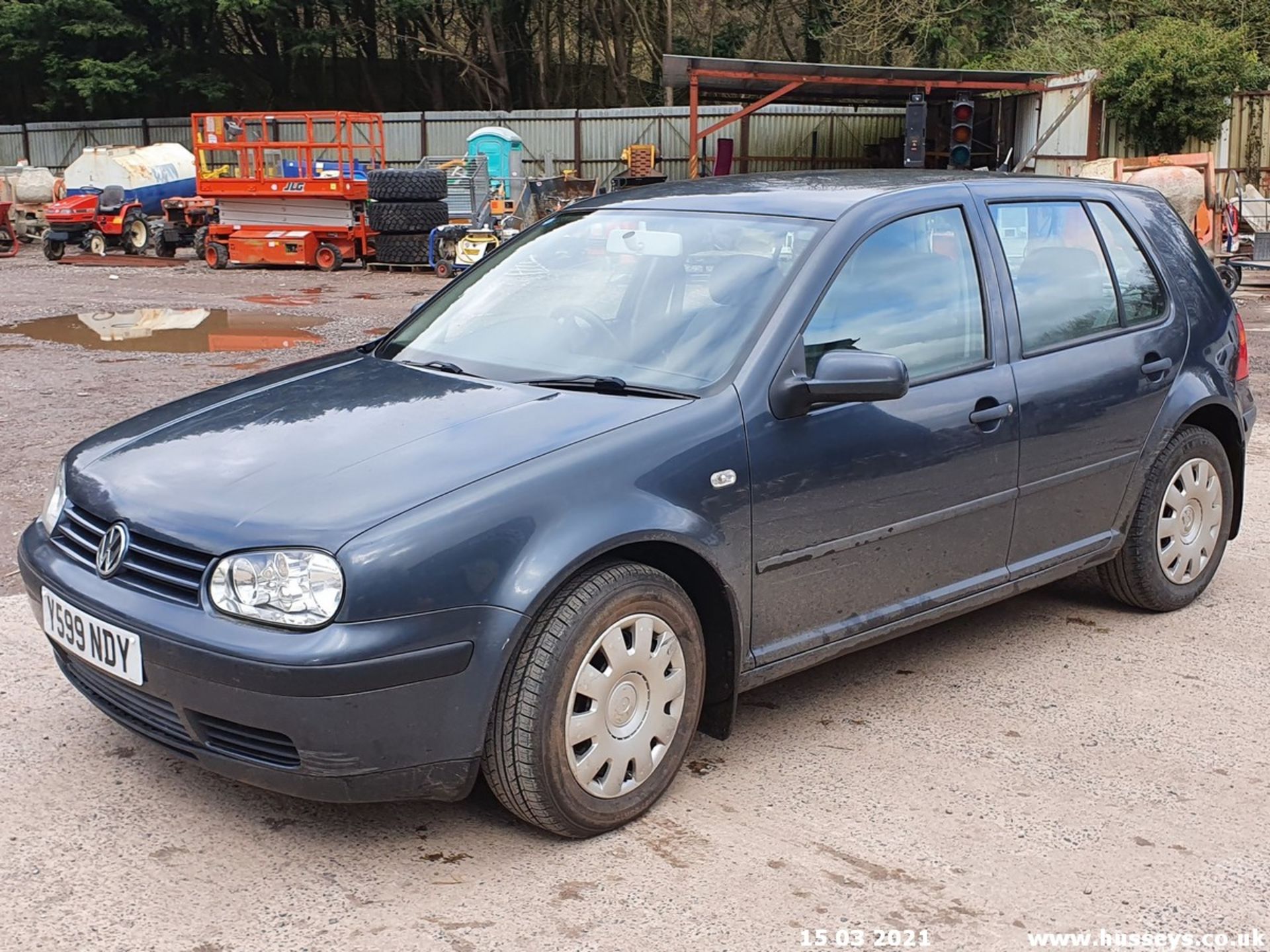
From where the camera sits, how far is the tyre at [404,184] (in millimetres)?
20734

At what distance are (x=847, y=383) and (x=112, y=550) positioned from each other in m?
1.92

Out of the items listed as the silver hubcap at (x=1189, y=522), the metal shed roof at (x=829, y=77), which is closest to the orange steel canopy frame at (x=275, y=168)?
the metal shed roof at (x=829, y=77)

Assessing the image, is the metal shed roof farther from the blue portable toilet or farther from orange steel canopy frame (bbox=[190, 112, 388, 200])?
orange steel canopy frame (bbox=[190, 112, 388, 200])

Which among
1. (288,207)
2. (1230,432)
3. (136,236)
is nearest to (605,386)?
(1230,432)

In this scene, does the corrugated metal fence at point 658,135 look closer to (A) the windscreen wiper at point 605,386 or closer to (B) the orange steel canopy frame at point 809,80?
(B) the orange steel canopy frame at point 809,80

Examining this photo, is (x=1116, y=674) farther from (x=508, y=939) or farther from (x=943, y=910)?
(x=508, y=939)

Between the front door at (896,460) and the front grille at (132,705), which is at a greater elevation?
the front door at (896,460)

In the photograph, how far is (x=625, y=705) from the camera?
3309mm

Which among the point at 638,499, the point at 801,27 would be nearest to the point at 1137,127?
the point at 801,27

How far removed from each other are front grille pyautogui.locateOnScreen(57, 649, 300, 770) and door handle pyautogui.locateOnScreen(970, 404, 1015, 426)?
2.28m

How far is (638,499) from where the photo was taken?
3.29m

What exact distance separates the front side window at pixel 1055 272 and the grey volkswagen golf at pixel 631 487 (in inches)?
0.6

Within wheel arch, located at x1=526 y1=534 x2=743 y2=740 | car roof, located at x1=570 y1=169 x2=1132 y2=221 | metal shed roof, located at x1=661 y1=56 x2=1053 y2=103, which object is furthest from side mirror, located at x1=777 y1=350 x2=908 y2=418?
metal shed roof, located at x1=661 y1=56 x2=1053 y2=103

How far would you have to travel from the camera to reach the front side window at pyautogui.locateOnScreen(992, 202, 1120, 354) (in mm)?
4418
